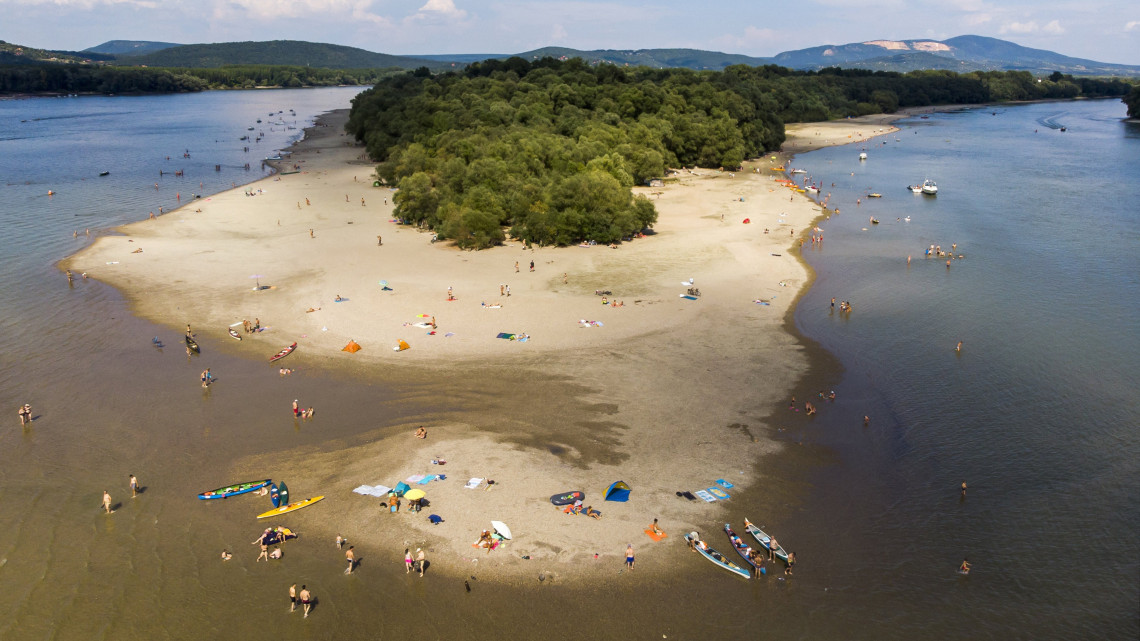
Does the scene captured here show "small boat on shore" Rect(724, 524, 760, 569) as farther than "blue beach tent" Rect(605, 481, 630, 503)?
No

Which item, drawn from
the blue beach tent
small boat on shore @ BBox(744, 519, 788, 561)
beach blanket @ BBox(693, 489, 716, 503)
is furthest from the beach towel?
the blue beach tent

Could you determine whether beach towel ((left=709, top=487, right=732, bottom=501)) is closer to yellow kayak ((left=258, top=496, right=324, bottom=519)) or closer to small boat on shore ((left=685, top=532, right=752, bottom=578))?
small boat on shore ((left=685, top=532, right=752, bottom=578))

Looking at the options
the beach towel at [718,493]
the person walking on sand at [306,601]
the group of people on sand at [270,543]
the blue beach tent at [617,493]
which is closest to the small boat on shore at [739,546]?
the beach towel at [718,493]

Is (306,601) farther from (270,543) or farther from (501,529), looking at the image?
(501,529)

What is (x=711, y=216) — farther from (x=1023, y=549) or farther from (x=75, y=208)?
(x=75, y=208)

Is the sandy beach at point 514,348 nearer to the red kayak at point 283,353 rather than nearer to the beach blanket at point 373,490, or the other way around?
the beach blanket at point 373,490

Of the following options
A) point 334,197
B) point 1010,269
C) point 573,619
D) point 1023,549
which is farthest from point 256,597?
point 334,197

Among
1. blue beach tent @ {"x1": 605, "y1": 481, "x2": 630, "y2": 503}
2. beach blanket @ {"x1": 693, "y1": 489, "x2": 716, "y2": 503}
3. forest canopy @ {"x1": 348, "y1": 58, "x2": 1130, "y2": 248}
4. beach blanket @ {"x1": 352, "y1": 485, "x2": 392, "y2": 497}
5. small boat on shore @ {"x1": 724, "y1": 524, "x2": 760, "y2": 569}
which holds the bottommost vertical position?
small boat on shore @ {"x1": 724, "y1": 524, "x2": 760, "y2": 569}
